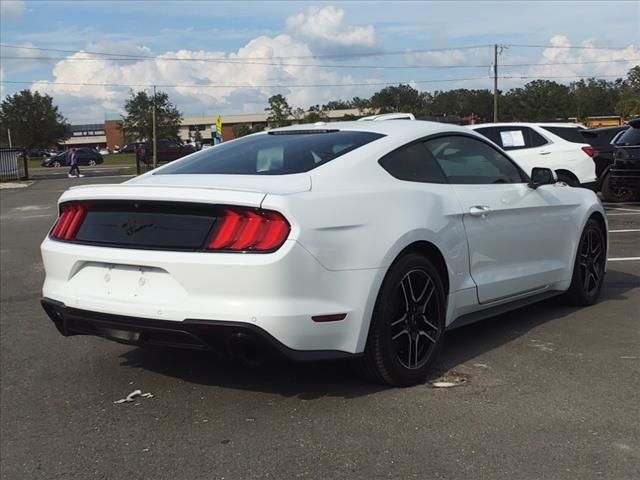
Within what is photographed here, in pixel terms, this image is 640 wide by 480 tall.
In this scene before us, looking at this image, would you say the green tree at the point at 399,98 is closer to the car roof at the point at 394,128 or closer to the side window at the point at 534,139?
the side window at the point at 534,139

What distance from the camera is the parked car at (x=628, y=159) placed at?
13.2 meters

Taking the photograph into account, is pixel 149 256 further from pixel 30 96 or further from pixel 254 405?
pixel 30 96

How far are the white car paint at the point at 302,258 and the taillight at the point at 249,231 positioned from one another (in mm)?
43

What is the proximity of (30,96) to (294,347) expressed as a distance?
86772 millimetres

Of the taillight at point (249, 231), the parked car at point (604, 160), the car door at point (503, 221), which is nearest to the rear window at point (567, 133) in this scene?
the parked car at point (604, 160)

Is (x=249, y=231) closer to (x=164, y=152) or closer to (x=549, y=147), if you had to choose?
(x=549, y=147)

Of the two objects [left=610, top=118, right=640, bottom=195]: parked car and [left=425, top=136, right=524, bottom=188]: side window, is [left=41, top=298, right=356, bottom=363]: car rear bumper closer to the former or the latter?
[left=425, top=136, right=524, bottom=188]: side window

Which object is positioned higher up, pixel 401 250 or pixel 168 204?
pixel 168 204

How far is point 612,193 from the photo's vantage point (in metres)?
15.4

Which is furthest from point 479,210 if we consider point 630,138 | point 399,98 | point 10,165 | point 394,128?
point 399,98

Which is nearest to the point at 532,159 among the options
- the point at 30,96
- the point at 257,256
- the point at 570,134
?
the point at 570,134

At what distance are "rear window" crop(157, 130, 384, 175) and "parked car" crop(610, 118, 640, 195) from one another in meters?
10.4

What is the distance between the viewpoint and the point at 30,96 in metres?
81.5

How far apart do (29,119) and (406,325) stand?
3373 inches
